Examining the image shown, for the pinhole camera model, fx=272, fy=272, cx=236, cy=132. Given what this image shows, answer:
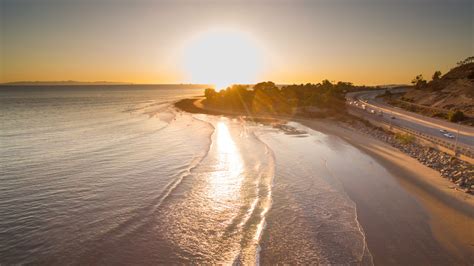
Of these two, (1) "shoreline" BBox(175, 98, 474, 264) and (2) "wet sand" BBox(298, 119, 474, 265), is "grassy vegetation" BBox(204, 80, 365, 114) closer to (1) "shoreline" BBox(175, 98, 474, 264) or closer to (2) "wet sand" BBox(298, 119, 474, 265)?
(1) "shoreline" BBox(175, 98, 474, 264)

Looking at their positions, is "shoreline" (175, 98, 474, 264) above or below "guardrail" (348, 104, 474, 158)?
below

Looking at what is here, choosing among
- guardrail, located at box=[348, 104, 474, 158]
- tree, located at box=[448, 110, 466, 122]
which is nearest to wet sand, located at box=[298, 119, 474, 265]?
guardrail, located at box=[348, 104, 474, 158]

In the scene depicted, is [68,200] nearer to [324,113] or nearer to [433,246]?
[433,246]

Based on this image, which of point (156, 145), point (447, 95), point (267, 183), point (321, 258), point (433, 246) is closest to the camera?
point (321, 258)

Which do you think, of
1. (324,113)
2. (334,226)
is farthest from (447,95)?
(334,226)

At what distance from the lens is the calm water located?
33.1 ft

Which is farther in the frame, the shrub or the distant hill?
the distant hill

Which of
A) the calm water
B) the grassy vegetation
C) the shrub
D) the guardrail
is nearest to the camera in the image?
the calm water

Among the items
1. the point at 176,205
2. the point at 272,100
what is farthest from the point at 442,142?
the point at 272,100

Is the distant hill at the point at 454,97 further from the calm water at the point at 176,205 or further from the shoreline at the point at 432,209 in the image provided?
the calm water at the point at 176,205

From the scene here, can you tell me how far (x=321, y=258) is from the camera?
9.66m

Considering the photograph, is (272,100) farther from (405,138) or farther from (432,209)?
(432,209)

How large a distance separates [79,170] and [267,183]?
13323 mm

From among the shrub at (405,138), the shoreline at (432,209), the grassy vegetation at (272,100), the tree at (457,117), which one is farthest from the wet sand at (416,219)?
the grassy vegetation at (272,100)
